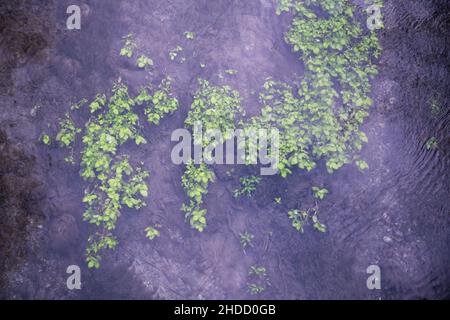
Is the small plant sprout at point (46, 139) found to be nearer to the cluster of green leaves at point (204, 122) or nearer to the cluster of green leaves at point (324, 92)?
the cluster of green leaves at point (204, 122)

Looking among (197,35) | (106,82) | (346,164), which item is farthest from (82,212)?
(346,164)

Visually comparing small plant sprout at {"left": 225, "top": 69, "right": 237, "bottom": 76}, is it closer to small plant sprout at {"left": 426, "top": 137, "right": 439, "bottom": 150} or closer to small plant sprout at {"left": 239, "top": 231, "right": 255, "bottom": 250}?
small plant sprout at {"left": 239, "top": 231, "right": 255, "bottom": 250}

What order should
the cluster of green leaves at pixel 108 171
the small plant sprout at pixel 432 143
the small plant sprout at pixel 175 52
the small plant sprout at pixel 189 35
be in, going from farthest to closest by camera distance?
the small plant sprout at pixel 189 35, the small plant sprout at pixel 175 52, the small plant sprout at pixel 432 143, the cluster of green leaves at pixel 108 171

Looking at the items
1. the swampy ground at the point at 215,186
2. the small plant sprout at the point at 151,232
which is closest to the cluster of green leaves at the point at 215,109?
the swampy ground at the point at 215,186
